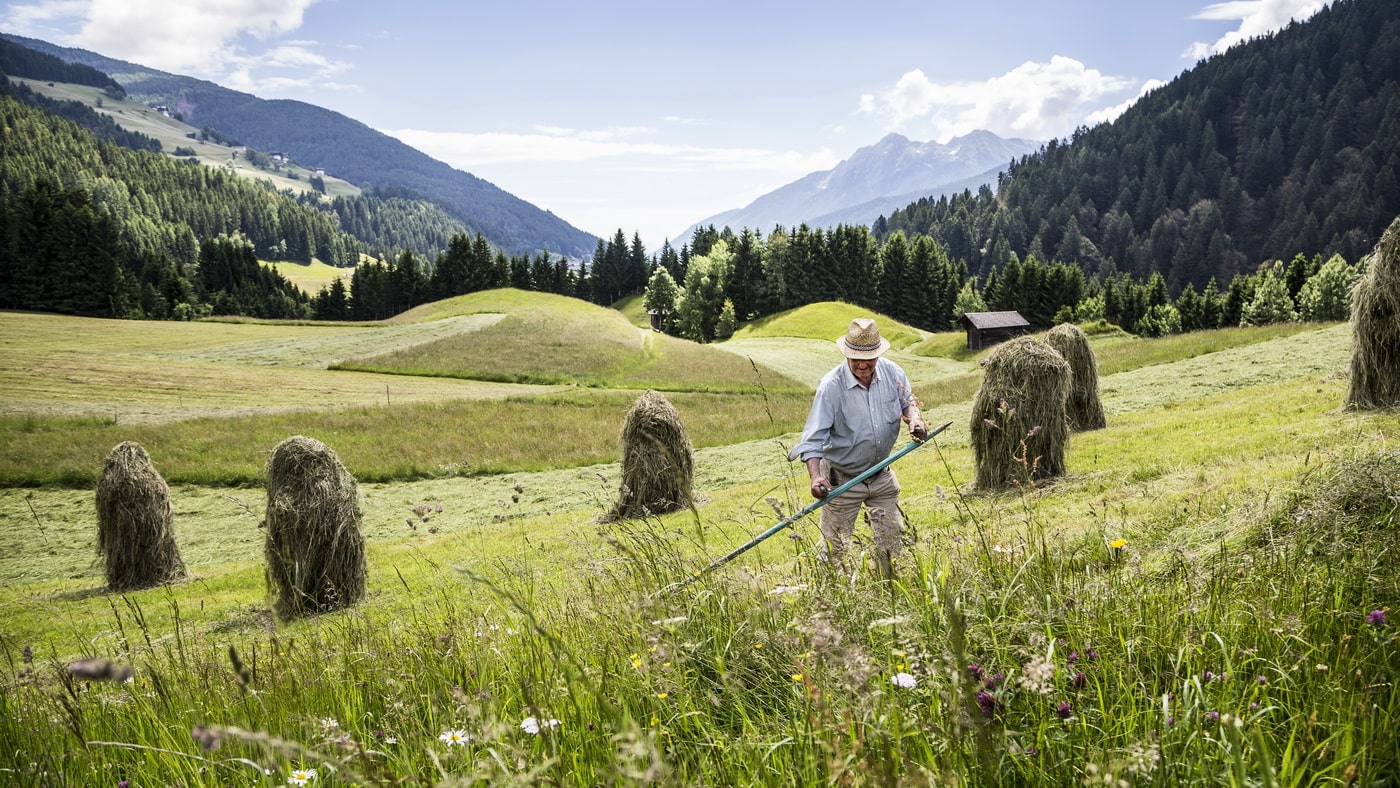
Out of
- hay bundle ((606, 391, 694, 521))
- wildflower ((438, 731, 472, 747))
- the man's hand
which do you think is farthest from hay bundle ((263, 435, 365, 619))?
wildflower ((438, 731, 472, 747))

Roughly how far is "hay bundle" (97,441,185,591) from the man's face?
14231mm

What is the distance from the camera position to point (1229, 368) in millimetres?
25172

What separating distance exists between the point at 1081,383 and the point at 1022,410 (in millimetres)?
7691

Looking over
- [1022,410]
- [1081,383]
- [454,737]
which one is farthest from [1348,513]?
[1081,383]

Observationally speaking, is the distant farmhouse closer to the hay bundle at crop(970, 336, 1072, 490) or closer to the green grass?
the green grass

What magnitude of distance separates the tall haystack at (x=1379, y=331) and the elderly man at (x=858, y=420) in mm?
11504

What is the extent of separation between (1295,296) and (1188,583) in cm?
9778

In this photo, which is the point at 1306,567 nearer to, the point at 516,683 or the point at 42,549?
the point at 516,683

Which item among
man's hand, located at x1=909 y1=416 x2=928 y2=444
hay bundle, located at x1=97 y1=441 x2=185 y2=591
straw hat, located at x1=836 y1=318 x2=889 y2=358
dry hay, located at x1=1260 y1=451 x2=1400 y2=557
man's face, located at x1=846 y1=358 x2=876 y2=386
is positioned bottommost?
hay bundle, located at x1=97 y1=441 x2=185 y2=591

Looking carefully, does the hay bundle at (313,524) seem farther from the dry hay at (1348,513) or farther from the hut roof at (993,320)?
the hut roof at (993,320)

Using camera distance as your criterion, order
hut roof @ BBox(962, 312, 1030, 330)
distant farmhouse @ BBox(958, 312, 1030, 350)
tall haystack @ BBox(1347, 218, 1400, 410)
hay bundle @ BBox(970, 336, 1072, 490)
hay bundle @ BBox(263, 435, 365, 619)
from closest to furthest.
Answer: hay bundle @ BBox(263, 435, 365, 619)
hay bundle @ BBox(970, 336, 1072, 490)
tall haystack @ BBox(1347, 218, 1400, 410)
distant farmhouse @ BBox(958, 312, 1030, 350)
hut roof @ BBox(962, 312, 1030, 330)

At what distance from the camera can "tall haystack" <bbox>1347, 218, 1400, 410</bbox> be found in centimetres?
1248

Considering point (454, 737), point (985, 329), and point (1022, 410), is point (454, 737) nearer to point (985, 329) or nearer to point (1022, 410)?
point (1022, 410)

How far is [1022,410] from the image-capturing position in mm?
12391
